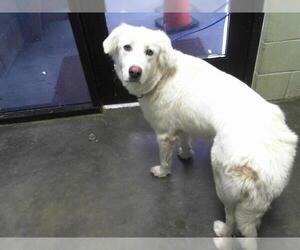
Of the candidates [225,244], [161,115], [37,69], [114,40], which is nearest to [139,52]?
[114,40]

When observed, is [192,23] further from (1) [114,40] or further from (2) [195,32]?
(1) [114,40]

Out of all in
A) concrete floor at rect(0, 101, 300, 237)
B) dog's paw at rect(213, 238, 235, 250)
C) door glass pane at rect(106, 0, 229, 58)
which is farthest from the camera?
door glass pane at rect(106, 0, 229, 58)

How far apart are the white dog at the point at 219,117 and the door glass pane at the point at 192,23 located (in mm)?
843

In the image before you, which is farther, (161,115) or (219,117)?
(161,115)

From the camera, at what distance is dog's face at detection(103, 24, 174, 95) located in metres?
1.42

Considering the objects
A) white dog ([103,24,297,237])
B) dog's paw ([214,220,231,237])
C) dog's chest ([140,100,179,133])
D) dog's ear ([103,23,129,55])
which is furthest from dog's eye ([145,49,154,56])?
dog's paw ([214,220,231,237])

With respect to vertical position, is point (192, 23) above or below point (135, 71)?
below

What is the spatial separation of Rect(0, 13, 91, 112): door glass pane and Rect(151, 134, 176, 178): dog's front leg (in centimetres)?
94

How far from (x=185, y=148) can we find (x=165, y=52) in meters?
0.75

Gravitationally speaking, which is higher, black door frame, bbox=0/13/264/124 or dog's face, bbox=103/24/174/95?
dog's face, bbox=103/24/174/95

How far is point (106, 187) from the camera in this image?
196cm

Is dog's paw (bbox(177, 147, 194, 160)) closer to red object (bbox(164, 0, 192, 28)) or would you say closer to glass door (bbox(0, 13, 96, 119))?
glass door (bbox(0, 13, 96, 119))

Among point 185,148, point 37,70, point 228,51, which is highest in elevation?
point 228,51

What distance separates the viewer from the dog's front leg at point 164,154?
174 cm
